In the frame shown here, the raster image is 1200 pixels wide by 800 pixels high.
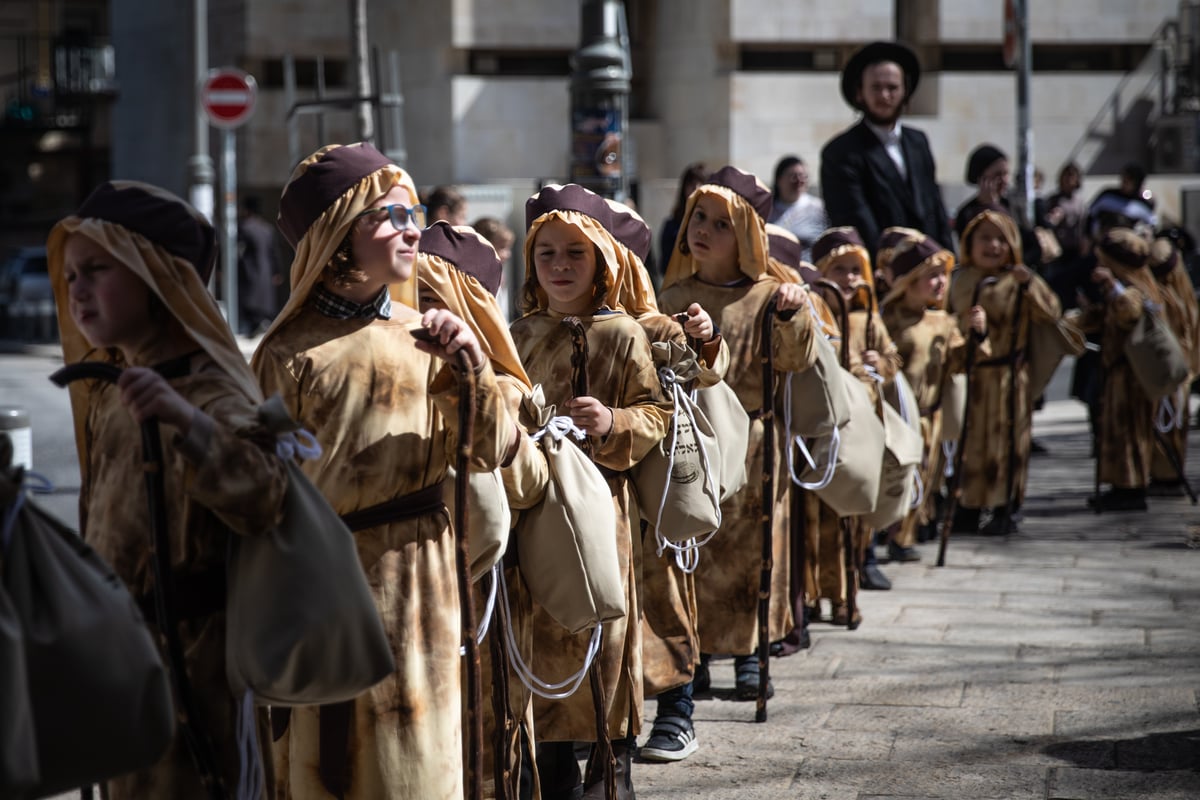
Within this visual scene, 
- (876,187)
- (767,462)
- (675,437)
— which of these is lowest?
(767,462)

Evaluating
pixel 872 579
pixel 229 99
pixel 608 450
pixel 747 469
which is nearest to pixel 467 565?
pixel 608 450

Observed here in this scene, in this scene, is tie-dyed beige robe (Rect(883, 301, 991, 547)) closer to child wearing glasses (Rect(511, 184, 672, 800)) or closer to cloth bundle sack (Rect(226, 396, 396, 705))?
child wearing glasses (Rect(511, 184, 672, 800))

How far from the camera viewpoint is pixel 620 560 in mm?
5105

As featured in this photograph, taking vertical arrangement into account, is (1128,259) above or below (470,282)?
below

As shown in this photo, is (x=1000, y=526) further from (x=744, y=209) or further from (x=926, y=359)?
(x=744, y=209)

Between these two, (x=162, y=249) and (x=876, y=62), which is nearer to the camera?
(x=162, y=249)

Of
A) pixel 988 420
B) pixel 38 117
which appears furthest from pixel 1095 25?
pixel 38 117

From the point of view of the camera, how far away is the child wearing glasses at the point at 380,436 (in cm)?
377

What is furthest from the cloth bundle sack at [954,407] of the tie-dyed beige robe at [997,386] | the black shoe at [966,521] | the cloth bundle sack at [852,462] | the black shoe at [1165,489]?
the black shoe at [1165,489]

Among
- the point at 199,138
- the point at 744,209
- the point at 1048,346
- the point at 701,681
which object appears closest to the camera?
the point at 744,209

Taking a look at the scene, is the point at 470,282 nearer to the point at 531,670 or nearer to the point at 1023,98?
the point at 531,670

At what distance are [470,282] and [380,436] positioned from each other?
3.02 feet

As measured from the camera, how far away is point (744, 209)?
6.44m

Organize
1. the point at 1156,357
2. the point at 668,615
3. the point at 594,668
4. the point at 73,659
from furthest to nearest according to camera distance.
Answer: the point at 1156,357, the point at 668,615, the point at 594,668, the point at 73,659
